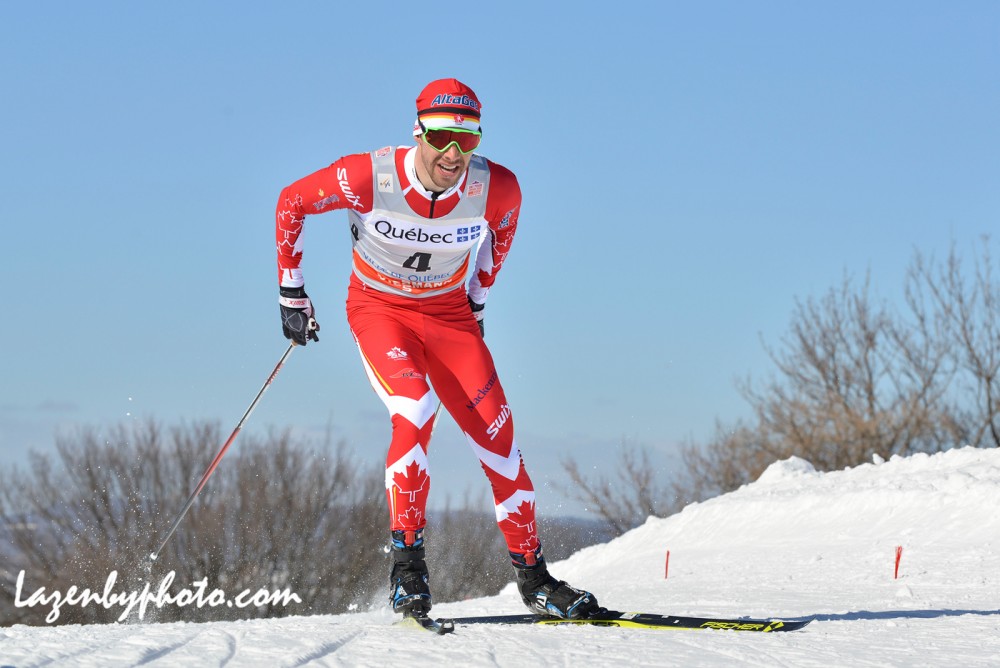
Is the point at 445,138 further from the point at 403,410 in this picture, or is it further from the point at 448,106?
the point at 403,410

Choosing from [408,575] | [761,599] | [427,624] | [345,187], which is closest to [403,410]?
[408,575]

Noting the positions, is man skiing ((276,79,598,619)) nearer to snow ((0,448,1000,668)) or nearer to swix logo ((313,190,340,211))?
swix logo ((313,190,340,211))

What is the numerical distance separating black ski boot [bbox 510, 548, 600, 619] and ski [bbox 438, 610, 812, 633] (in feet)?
0.14

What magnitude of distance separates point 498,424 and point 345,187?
1.24 metres

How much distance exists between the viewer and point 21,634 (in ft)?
13.4

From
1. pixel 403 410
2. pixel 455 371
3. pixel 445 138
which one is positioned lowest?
pixel 403 410

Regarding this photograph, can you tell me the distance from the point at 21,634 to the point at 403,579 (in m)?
1.46

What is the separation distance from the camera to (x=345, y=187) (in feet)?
16.5

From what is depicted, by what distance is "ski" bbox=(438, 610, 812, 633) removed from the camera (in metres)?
4.88

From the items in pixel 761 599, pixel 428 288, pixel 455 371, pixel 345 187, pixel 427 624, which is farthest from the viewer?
pixel 761 599

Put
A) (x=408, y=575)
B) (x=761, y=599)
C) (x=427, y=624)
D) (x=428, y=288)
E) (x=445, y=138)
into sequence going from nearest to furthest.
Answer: (x=427, y=624)
(x=408, y=575)
(x=445, y=138)
(x=428, y=288)
(x=761, y=599)

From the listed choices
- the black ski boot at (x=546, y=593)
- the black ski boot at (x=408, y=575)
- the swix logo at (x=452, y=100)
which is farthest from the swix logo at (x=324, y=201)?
the black ski boot at (x=546, y=593)

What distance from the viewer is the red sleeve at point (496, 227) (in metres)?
5.26

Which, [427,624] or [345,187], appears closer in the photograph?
[427,624]
